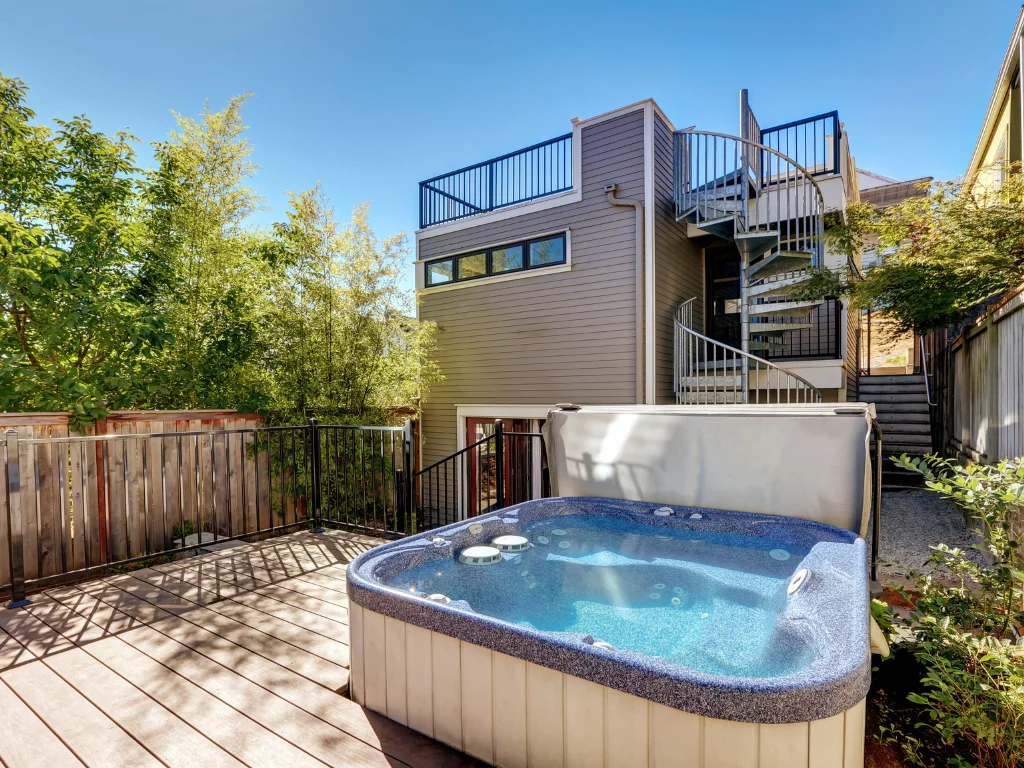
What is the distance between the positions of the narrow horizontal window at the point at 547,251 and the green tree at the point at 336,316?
187 cm

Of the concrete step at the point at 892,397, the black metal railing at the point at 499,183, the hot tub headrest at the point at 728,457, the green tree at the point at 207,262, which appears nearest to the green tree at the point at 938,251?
the hot tub headrest at the point at 728,457

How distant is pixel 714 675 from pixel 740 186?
608cm

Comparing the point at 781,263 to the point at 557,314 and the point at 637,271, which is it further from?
the point at 557,314

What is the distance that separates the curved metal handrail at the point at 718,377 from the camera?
5809mm

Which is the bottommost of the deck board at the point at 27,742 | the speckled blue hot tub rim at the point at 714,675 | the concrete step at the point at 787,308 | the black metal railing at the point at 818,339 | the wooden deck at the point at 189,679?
the wooden deck at the point at 189,679

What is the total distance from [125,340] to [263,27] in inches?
141

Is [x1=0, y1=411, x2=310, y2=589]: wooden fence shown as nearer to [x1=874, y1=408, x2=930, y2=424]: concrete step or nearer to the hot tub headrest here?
the hot tub headrest

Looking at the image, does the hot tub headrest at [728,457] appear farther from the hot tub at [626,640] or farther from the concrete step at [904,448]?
the concrete step at [904,448]

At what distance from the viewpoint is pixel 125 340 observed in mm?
4180

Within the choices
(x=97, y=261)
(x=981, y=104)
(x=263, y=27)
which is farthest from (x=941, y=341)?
(x=97, y=261)

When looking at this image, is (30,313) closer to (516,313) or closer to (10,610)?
(10,610)

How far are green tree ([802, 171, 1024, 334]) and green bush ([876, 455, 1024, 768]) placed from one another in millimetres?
2341

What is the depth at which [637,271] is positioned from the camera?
6.16m

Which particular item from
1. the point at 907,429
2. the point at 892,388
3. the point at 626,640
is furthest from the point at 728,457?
the point at 892,388
